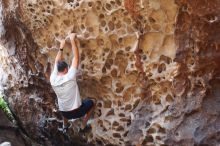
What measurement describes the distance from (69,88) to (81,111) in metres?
0.35

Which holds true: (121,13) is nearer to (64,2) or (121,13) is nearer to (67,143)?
(64,2)

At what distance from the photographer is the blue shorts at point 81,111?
17.6 feet

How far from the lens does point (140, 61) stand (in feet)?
16.7

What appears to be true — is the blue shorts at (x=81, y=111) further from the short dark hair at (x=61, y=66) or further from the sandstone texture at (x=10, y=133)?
the sandstone texture at (x=10, y=133)

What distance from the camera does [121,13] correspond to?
502 cm

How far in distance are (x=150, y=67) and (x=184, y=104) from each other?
0.54 metres

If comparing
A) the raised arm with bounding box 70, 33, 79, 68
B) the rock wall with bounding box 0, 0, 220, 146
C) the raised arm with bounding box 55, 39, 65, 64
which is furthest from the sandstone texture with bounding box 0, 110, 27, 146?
the raised arm with bounding box 70, 33, 79, 68

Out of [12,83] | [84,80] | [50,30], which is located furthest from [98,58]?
[12,83]

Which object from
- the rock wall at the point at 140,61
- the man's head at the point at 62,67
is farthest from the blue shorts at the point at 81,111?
the man's head at the point at 62,67

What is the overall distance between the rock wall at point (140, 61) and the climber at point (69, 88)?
14 cm

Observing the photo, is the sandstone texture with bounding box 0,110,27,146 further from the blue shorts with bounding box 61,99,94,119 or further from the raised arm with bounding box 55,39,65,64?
the raised arm with bounding box 55,39,65,64

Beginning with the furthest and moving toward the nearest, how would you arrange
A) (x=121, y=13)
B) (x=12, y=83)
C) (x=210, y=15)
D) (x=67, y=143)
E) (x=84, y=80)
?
(x=12, y=83), (x=67, y=143), (x=84, y=80), (x=121, y=13), (x=210, y=15)

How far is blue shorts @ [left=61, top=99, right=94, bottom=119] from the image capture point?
5.38 metres

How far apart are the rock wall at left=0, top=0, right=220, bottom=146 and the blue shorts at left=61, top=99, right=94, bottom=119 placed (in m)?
0.14
